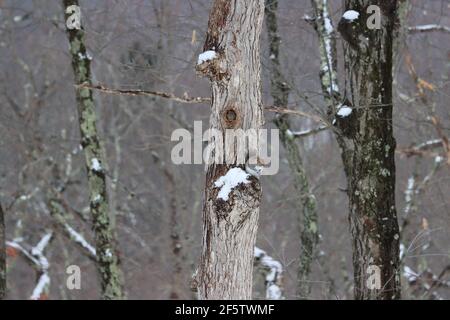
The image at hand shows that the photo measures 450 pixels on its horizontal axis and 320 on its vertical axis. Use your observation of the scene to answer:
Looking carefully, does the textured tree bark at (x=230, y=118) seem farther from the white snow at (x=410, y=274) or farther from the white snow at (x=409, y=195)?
the white snow at (x=409, y=195)

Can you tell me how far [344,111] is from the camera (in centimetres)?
786

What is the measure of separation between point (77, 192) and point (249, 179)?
19.4 meters

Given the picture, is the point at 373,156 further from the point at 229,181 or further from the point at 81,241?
the point at 81,241

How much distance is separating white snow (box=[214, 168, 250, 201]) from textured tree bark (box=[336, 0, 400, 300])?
2206 millimetres

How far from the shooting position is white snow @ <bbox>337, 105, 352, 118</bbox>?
784 cm

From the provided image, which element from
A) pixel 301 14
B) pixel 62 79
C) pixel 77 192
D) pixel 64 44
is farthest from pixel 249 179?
pixel 77 192

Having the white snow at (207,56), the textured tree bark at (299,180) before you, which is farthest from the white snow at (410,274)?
the white snow at (207,56)

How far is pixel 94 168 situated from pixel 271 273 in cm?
333

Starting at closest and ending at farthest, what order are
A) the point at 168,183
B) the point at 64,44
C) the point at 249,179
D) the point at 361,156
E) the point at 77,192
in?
the point at 249,179 < the point at 361,156 < the point at 64,44 < the point at 168,183 < the point at 77,192

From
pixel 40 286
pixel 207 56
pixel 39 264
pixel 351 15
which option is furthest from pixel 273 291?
pixel 207 56

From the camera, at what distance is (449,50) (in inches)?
471

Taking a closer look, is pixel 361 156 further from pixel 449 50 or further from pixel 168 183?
pixel 168 183

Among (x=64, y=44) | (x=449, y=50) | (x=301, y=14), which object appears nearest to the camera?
(x=301, y=14)

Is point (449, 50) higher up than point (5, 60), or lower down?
lower down
